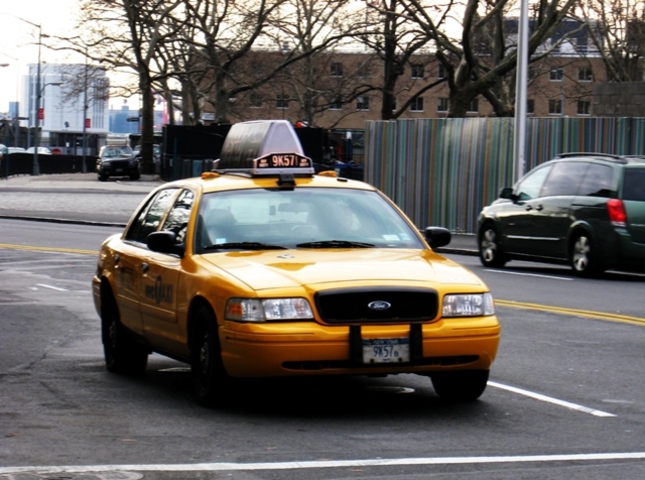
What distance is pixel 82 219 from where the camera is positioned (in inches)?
1457

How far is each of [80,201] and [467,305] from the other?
40638mm

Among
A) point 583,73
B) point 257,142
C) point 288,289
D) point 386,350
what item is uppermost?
point 583,73

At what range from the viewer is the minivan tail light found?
18.8m

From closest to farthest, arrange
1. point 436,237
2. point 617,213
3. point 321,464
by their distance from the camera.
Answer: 1. point 321,464
2. point 436,237
3. point 617,213

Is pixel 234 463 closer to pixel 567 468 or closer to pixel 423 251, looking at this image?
pixel 567 468

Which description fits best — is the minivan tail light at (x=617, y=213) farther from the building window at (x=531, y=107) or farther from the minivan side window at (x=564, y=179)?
the building window at (x=531, y=107)

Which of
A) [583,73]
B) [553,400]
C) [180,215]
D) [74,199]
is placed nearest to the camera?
[553,400]

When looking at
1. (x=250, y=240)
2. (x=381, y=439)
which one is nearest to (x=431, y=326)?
(x=381, y=439)

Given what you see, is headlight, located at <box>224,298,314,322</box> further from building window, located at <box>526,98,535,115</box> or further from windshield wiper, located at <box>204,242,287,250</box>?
building window, located at <box>526,98,535,115</box>

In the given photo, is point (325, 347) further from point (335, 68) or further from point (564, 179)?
point (335, 68)

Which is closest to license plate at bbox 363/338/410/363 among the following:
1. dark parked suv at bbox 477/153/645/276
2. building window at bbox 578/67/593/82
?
dark parked suv at bbox 477/153/645/276

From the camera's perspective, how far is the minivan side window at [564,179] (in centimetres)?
1980

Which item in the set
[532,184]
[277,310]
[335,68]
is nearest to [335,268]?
[277,310]

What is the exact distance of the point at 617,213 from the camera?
741 inches
